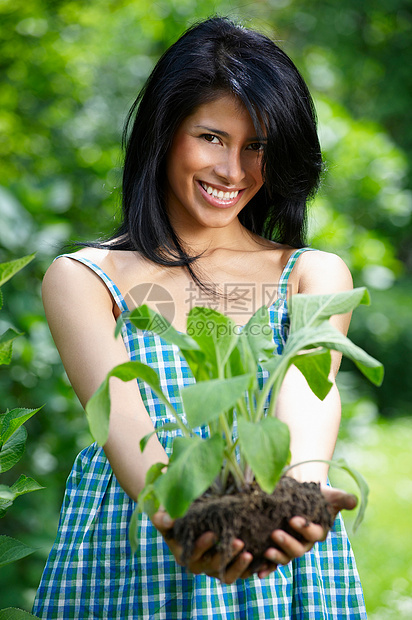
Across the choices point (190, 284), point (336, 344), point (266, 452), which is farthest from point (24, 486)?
point (190, 284)

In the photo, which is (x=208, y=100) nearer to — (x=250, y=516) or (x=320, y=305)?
(x=320, y=305)

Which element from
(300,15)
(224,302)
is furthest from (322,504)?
(300,15)

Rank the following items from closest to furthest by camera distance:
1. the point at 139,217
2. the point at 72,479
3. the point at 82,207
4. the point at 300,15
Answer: the point at 72,479, the point at 139,217, the point at 82,207, the point at 300,15

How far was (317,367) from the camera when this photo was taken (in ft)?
3.23

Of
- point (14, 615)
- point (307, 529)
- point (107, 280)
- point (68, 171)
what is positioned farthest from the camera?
point (68, 171)

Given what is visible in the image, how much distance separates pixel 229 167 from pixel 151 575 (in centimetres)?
78

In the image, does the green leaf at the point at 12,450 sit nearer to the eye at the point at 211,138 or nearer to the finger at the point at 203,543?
the finger at the point at 203,543

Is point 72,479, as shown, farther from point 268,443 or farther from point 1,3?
point 1,3

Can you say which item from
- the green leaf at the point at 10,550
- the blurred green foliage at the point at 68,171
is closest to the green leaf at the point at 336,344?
the green leaf at the point at 10,550

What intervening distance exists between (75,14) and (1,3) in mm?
357

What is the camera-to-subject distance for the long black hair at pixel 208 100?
4.67 ft

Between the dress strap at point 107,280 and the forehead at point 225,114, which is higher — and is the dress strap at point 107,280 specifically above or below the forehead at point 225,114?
below

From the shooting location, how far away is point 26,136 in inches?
116

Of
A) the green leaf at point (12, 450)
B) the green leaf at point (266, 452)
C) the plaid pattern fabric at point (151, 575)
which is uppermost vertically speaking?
the green leaf at point (266, 452)
